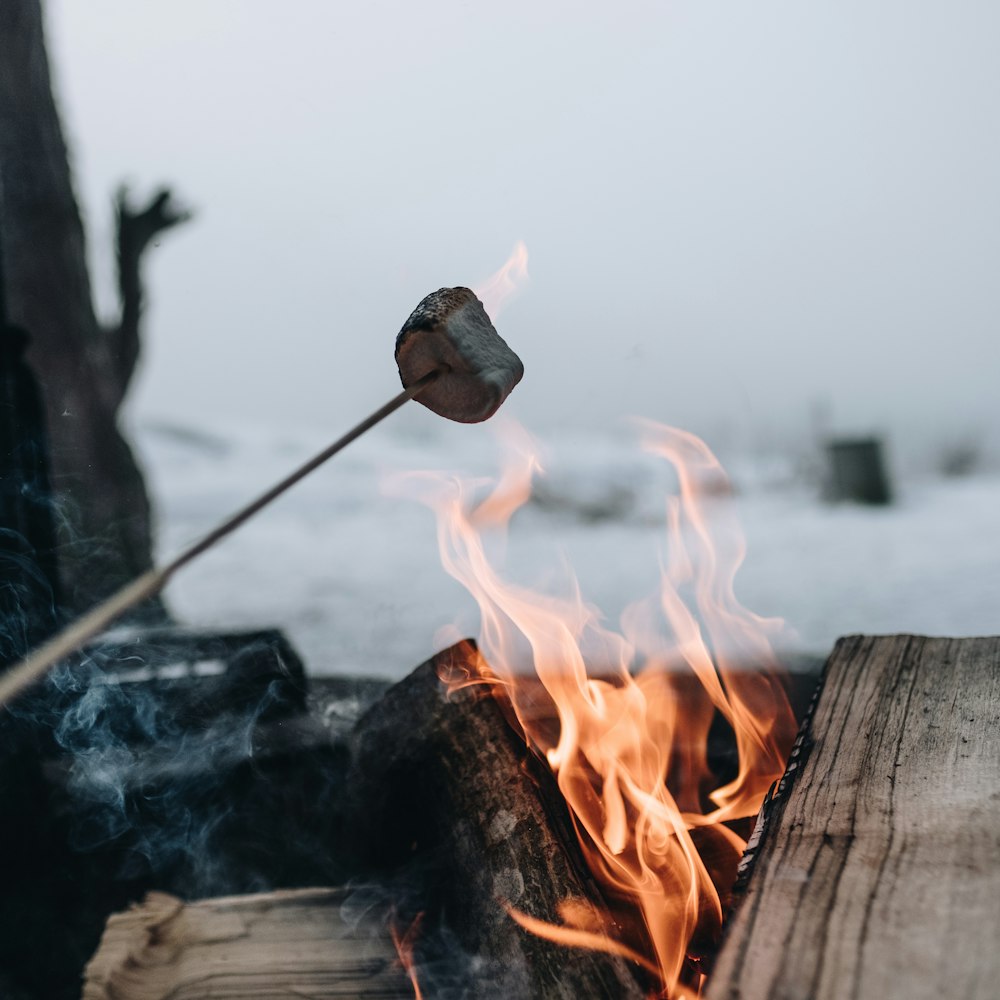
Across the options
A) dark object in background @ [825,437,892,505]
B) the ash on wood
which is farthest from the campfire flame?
dark object in background @ [825,437,892,505]

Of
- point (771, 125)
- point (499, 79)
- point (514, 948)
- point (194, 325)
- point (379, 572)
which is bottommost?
point (379, 572)

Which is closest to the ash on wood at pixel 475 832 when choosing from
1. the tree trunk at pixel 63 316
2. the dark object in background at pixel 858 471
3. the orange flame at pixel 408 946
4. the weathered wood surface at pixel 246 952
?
the orange flame at pixel 408 946

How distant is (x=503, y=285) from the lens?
2416mm

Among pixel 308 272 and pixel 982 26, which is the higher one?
pixel 982 26

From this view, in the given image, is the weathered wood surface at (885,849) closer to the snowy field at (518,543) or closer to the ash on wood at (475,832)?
the ash on wood at (475,832)

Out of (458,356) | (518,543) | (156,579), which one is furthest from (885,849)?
(518,543)

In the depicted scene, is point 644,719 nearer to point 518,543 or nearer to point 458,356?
point 458,356

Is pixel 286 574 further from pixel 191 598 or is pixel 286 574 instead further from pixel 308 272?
pixel 308 272

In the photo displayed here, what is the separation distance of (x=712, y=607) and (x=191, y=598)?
2980 mm

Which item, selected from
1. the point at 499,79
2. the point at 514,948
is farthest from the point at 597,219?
the point at 514,948

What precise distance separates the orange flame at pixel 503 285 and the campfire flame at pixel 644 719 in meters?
0.42

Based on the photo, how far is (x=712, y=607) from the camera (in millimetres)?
2496

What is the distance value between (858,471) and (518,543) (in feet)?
5.81

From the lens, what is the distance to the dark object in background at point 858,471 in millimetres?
4125
